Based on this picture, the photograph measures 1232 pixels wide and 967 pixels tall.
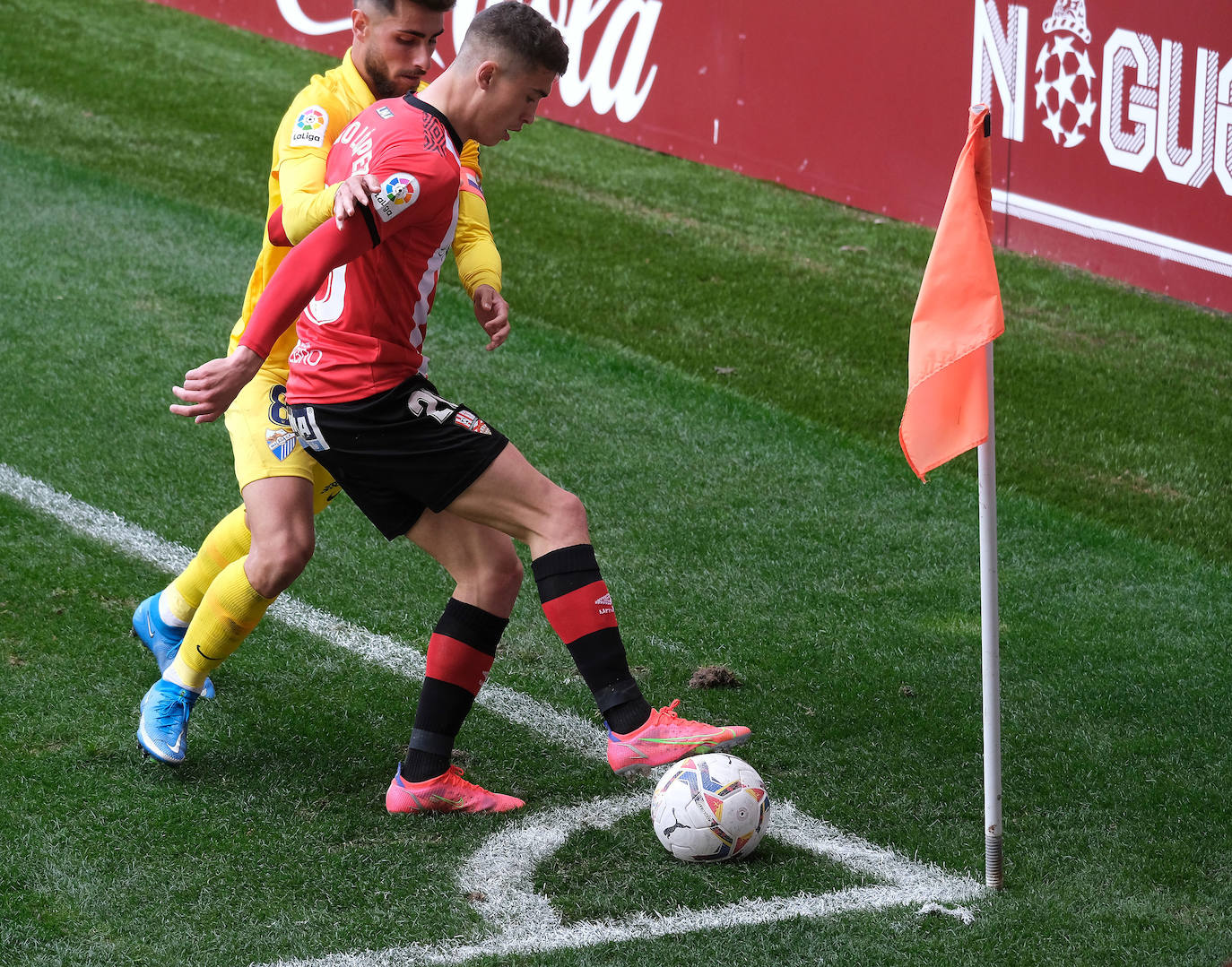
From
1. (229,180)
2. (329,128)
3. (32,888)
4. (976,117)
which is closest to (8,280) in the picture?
(229,180)

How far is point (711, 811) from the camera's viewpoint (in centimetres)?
364

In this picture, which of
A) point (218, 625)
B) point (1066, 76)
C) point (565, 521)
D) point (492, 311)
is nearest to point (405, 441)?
point (565, 521)

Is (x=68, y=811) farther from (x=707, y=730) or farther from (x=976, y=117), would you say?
(x=976, y=117)

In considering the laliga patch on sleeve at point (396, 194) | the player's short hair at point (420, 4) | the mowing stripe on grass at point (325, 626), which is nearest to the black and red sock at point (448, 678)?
the mowing stripe on grass at point (325, 626)

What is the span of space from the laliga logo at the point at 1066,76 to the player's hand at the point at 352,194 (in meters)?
6.78

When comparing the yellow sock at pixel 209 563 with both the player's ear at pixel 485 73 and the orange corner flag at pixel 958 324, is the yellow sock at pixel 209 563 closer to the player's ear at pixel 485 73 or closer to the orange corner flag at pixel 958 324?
the player's ear at pixel 485 73

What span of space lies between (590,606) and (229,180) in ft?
24.7

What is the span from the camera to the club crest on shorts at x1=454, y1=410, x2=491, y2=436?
3.76 meters

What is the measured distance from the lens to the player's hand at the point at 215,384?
341 cm

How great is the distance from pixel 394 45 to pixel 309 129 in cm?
39

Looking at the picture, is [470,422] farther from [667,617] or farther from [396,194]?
[667,617]

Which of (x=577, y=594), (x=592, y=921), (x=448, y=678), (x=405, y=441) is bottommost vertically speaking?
(x=592, y=921)

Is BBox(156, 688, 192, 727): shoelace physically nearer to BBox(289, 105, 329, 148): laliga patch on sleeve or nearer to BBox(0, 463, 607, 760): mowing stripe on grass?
BBox(0, 463, 607, 760): mowing stripe on grass

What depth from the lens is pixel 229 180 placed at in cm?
1038
